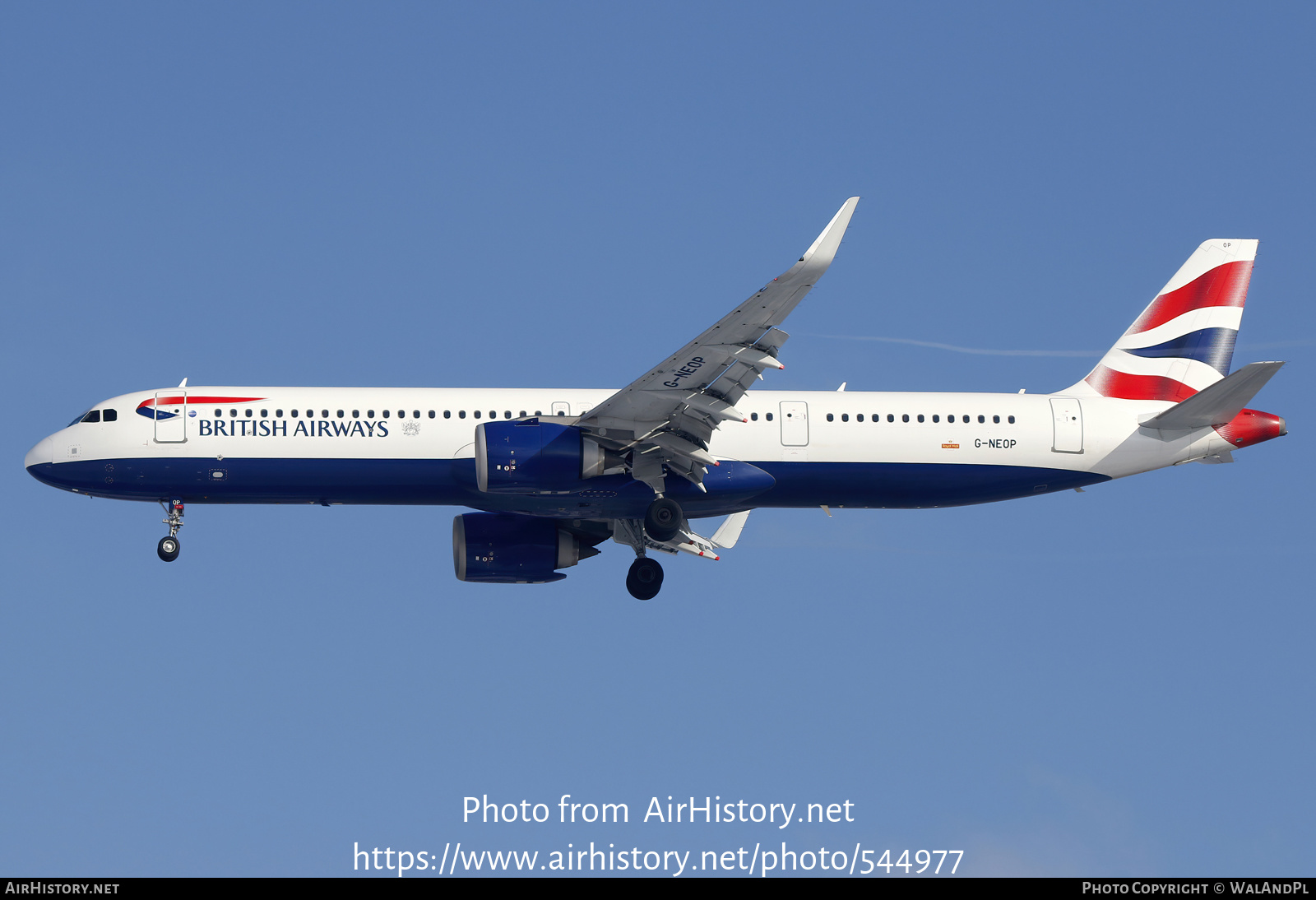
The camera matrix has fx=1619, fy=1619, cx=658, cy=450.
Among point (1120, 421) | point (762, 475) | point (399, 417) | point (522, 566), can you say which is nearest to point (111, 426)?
→ point (399, 417)

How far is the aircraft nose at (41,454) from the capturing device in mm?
39062

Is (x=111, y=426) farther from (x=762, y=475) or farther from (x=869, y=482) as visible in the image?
(x=869, y=482)

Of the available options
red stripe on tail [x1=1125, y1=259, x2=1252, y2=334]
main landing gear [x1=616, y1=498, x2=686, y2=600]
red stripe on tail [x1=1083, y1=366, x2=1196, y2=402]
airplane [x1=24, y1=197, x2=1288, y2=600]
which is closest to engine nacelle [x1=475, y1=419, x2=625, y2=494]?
airplane [x1=24, y1=197, x2=1288, y2=600]

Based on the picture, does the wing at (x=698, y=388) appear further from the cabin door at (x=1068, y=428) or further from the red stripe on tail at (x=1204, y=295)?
the red stripe on tail at (x=1204, y=295)

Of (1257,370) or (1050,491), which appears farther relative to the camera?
(1050,491)

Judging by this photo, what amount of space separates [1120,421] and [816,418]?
808 centimetres

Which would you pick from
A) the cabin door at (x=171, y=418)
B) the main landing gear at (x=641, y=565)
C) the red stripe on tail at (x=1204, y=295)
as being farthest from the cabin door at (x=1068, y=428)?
the cabin door at (x=171, y=418)

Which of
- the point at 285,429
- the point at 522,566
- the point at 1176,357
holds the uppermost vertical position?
the point at 1176,357

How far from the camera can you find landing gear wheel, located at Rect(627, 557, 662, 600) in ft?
138

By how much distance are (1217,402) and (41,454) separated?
93.9ft

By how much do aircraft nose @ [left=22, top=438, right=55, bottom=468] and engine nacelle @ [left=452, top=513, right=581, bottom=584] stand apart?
10.2m

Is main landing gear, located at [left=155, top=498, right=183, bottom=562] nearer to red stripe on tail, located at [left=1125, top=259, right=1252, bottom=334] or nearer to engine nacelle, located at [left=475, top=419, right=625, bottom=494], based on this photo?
engine nacelle, located at [left=475, top=419, right=625, bottom=494]

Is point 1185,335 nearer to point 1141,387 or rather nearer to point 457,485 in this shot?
point 1141,387

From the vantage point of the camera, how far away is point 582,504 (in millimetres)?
38938
